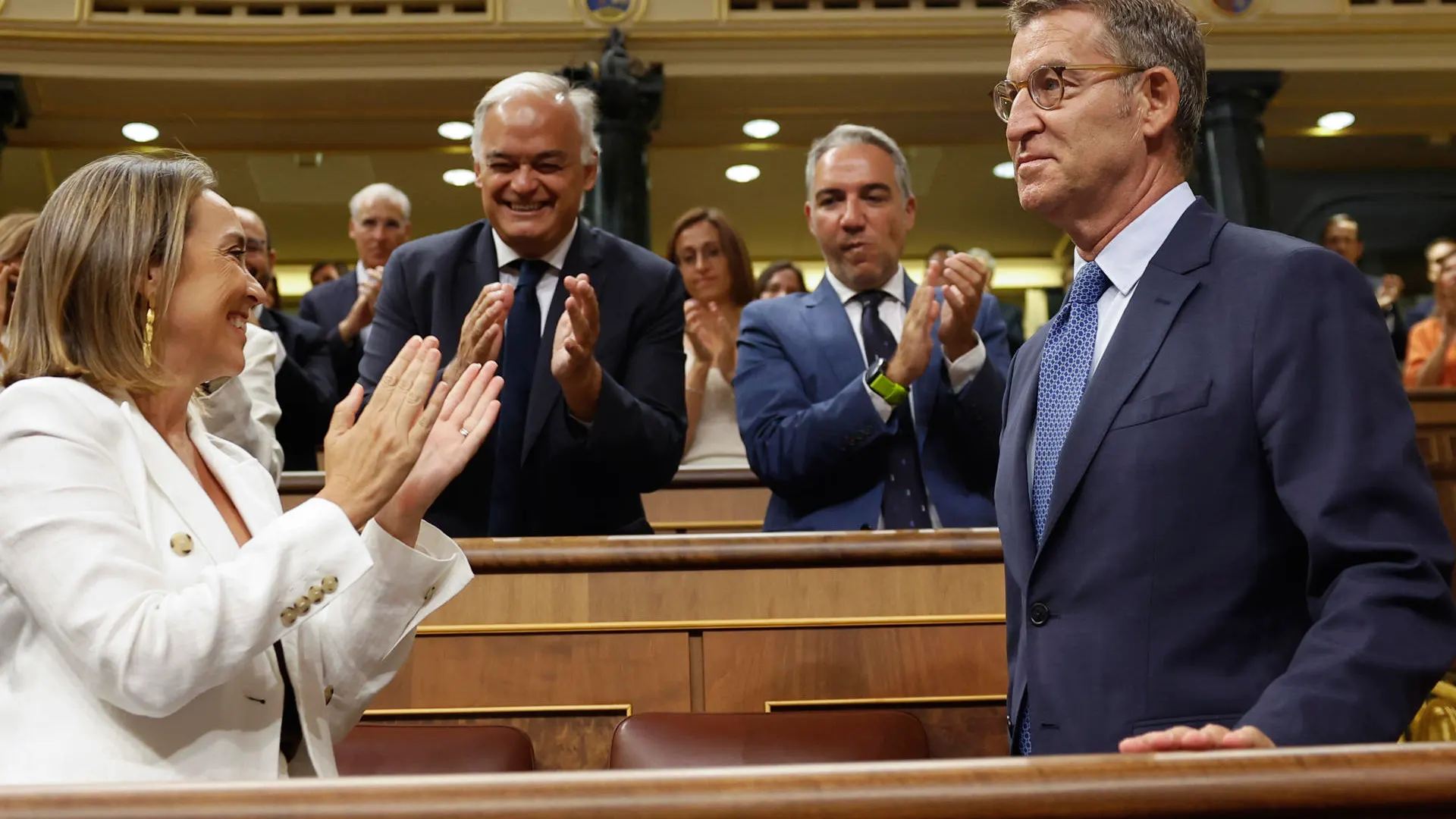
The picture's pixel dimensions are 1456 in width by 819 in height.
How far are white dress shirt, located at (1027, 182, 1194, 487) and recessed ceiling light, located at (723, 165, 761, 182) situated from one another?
6401 millimetres

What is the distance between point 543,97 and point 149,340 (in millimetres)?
1281

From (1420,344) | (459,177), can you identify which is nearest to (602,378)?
(1420,344)

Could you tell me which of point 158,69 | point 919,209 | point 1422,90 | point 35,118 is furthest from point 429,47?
point 1422,90

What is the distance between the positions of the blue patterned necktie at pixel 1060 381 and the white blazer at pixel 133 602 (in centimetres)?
64

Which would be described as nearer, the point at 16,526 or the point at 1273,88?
the point at 16,526

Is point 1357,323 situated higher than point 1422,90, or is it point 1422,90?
point 1422,90

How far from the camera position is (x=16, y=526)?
113cm

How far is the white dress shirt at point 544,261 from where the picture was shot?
2.43 meters

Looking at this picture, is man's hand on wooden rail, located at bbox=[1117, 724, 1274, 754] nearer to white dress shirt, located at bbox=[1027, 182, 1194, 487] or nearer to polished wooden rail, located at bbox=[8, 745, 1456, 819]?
polished wooden rail, located at bbox=[8, 745, 1456, 819]

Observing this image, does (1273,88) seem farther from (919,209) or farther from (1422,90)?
(919,209)

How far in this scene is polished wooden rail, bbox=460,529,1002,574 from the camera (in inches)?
77.5

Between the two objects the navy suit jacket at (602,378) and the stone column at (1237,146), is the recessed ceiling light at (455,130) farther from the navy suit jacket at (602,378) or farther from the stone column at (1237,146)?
the navy suit jacket at (602,378)

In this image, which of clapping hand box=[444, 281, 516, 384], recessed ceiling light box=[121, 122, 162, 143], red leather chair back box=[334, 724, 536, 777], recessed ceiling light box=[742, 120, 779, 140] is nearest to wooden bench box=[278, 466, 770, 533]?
clapping hand box=[444, 281, 516, 384]

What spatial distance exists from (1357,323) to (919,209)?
23.6 ft
